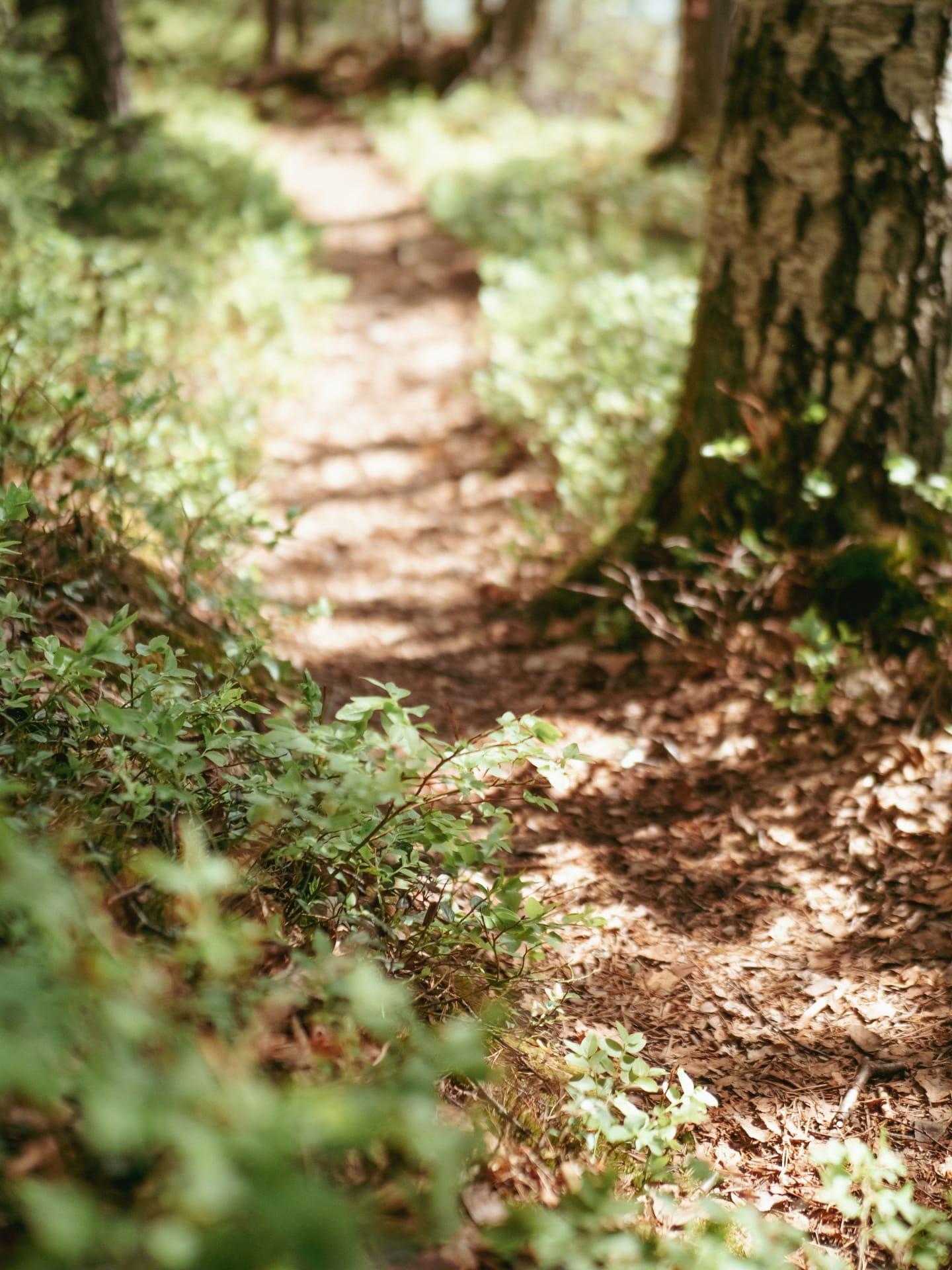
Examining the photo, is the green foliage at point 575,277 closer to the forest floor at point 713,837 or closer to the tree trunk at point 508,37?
the forest floor at point 713,837

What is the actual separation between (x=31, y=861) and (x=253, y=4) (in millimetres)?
34256

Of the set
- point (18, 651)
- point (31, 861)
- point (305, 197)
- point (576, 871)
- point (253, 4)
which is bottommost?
point (576, 871)

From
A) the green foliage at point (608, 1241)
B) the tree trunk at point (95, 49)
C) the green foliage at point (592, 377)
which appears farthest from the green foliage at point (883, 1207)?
the tree trunk at point (95, 49)

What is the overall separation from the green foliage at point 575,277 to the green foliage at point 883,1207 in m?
3.31

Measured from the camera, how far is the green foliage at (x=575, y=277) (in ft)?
17.1

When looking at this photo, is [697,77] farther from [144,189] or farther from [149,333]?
[149,333]

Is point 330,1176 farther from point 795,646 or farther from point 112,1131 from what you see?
point 795,646

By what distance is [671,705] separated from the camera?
363 cm

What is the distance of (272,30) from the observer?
22.5 meters

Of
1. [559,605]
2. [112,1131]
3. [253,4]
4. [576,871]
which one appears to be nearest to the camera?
[112,1131]

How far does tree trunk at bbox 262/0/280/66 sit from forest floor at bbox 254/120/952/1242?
22.1 meters

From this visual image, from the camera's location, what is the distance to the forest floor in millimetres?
2254

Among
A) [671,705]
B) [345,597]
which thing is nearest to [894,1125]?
[671,705]

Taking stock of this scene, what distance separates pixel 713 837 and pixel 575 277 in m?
6.52
